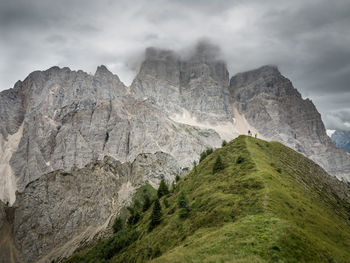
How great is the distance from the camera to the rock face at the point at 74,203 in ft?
486

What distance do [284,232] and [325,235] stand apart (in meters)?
14.3

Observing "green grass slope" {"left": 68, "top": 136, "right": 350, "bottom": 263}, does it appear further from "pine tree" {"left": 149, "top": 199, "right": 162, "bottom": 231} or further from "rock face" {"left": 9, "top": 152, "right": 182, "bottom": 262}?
"rock face" {"left": 9, "top": 152, "right": 182, "bottom": 262}

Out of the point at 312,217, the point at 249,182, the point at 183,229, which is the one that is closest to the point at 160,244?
the point at 183,229

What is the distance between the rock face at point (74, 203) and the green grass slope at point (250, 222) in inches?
3195

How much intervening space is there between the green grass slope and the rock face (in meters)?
81.1

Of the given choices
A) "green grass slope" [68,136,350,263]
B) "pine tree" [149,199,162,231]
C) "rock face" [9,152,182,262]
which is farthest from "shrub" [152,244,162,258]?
"rock face" [9,152,182,262]

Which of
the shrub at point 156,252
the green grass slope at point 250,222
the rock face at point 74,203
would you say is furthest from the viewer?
the rock face at point 74,203

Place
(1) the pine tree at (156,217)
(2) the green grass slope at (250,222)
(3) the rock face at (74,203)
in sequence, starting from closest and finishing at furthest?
(2) the green grass slope at (250,222) → (1) the pine tree at (156,217) → (3) the rock face at (74,203)

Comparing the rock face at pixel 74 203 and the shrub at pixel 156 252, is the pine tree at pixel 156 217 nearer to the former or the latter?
the shrub at pixel 156 252

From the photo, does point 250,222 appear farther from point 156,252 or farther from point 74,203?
point 74,203

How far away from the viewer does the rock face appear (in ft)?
486

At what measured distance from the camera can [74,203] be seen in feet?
543

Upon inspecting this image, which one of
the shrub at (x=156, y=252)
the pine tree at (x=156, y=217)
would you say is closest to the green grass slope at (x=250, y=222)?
the shrub at (x=156, y=252)

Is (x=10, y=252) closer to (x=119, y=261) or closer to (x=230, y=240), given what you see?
(x=119, y=261)
